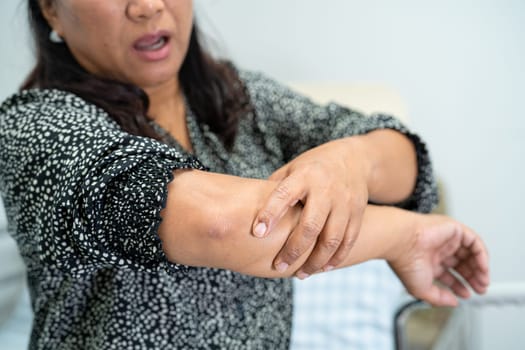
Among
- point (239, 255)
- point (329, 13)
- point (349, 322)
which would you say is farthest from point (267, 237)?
point (329, 13)

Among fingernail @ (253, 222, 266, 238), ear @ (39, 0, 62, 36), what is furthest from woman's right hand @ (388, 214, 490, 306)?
ear @ (39, 0, 62, 36)

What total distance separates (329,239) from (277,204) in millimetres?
84

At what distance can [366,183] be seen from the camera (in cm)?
84

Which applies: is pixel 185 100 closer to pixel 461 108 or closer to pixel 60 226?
pixel 60 226

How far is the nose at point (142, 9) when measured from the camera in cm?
84

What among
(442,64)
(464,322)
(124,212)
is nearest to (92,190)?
(124,212)

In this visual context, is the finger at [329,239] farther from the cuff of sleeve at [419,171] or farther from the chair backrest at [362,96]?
the chair backrest at [362,96]

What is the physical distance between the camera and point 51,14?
37.3 inches

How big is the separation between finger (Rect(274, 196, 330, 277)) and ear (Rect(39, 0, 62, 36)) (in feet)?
1.72

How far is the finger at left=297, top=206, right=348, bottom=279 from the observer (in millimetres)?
710

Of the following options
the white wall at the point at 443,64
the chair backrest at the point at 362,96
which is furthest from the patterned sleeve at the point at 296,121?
the white wall at the point at 443,64

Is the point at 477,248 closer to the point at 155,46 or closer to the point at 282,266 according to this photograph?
the point at 282,266

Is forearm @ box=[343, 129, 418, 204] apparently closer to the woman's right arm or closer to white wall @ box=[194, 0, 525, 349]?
the woman's right arm

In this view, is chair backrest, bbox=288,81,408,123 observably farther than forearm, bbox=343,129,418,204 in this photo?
Yes
